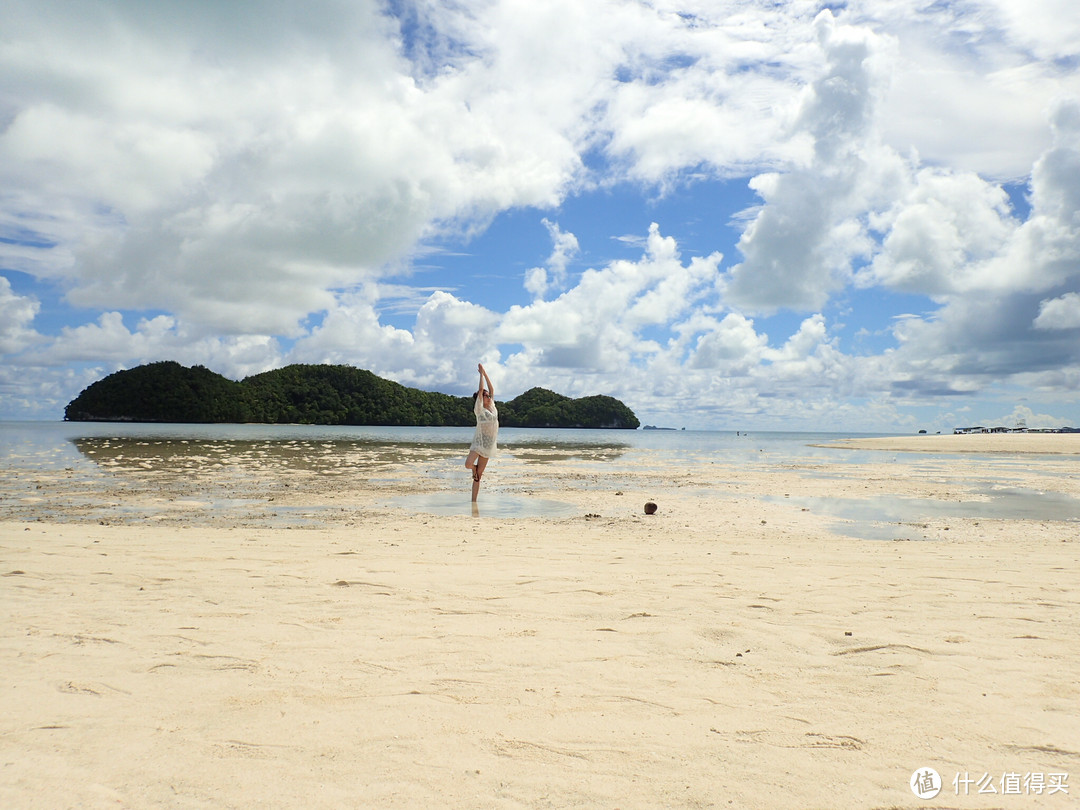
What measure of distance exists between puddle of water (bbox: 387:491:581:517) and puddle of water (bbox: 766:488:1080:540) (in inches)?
238

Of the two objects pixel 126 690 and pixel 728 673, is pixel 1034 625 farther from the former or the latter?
pixel 126 690

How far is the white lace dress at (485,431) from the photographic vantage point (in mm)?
15898

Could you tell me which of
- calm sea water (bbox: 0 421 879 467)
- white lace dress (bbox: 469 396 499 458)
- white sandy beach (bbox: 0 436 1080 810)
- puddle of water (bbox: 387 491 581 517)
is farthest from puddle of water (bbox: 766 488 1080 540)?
calm sea water (bbox: 0 421 879 467)

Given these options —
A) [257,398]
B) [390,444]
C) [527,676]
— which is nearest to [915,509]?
[527,676]

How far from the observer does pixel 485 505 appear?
50.0 feet

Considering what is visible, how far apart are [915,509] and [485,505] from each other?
1046 centimetres

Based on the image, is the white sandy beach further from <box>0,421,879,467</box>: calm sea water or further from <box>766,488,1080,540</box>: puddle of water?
<box>0,421,879,467</box>: calm sea water

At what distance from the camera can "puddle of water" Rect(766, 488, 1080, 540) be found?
12.4 meters

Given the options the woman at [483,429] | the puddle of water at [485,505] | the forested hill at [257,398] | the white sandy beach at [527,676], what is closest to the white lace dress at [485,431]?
the woman at [483,429]

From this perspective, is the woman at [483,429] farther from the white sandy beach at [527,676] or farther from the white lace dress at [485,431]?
the white sandy beach at [527,676]

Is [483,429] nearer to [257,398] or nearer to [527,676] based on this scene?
[527,676]

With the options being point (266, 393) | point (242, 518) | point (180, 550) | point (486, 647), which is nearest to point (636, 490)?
point (242, 518)

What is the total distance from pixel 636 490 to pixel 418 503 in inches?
289

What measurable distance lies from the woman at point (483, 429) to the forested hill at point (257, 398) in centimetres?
15023
